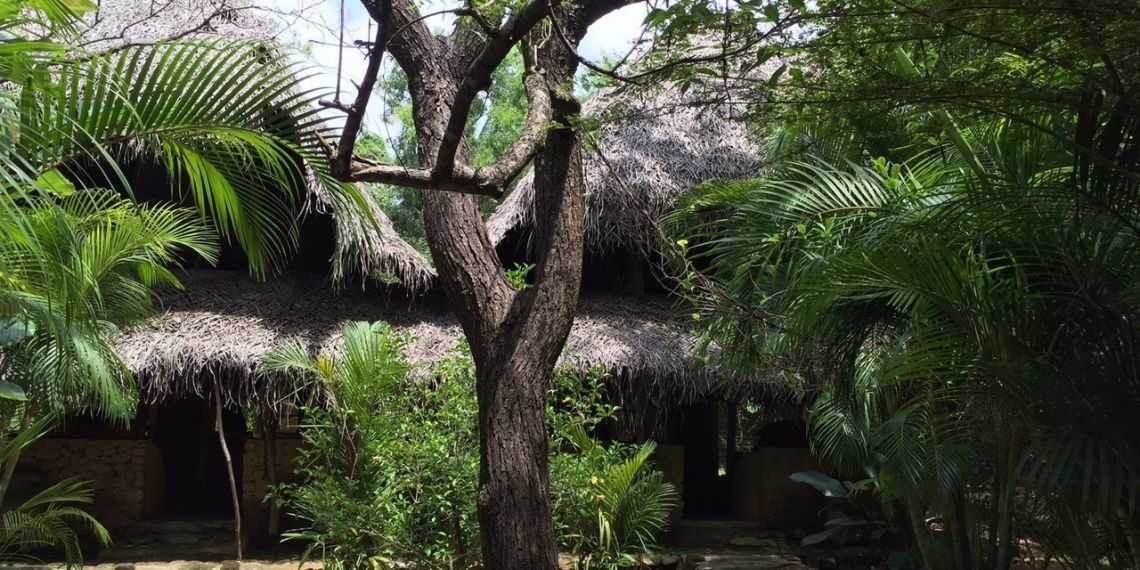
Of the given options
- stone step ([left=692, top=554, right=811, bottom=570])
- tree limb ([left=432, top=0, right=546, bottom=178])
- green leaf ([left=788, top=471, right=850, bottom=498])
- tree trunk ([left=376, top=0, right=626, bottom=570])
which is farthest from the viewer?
green leaf ([left=788, top=471, right=850, bottom=498])

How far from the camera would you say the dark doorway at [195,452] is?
977 cm

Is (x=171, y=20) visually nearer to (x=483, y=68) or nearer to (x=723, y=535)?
(x=723, y=535)

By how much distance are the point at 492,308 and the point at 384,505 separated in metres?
2.31

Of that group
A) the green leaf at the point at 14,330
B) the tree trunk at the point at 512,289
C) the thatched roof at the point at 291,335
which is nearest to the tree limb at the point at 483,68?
the tree trunk at the point at 512,289

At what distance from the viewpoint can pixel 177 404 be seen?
32.3 ft

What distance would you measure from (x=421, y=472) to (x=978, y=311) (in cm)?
365

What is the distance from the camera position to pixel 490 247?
4223mm

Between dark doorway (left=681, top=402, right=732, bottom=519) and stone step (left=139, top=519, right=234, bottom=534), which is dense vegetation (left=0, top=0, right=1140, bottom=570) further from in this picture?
dark doorway (left=681, top=402, right=732, bottom=519)

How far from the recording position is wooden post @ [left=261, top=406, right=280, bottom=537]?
7.75 metres

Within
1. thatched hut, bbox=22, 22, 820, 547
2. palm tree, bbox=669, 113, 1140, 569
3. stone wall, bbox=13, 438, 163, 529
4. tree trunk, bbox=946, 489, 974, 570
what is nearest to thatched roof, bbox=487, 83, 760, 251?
thatched hut, bbox=22, 22, 820, 547

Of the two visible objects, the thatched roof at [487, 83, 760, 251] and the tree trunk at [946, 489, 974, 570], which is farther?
the thatched roof at [487, 83, 760, 251]

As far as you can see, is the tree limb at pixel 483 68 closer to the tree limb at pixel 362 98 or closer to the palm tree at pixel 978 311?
the tree limb at pixel 362 98

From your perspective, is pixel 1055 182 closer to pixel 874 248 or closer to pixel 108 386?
pixel 874 248

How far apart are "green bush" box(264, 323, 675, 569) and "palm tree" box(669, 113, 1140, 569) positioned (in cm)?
159
